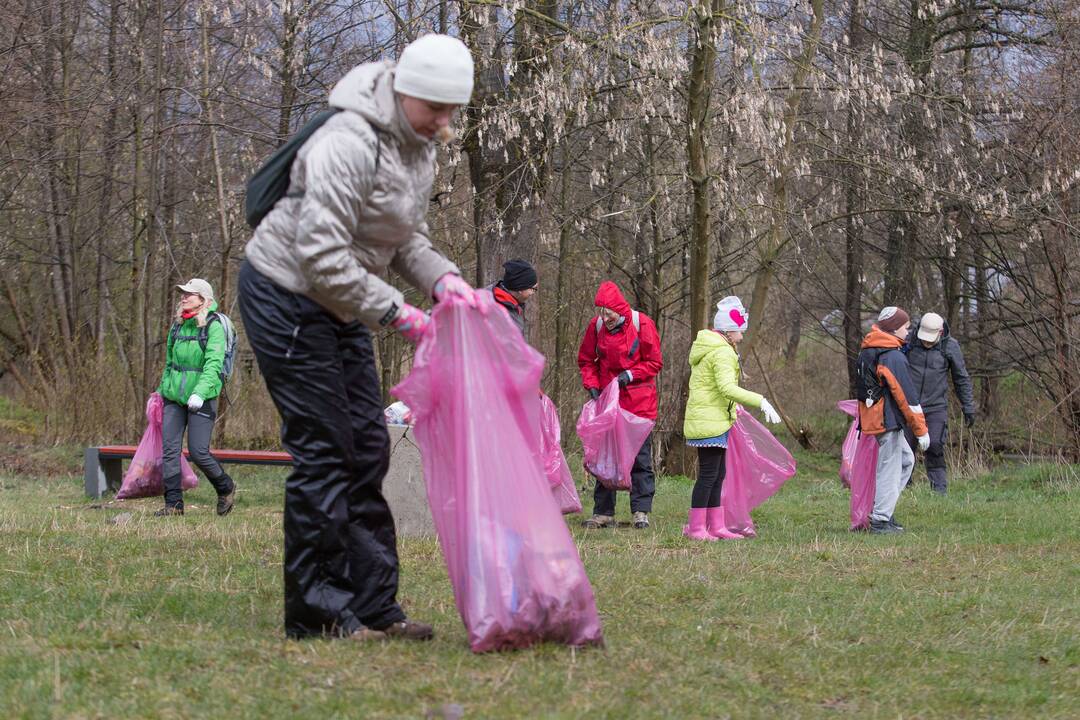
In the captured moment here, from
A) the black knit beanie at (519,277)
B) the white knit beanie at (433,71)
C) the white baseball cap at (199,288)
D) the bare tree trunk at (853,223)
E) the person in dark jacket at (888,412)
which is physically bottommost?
the person in dark jacket at (888,412)

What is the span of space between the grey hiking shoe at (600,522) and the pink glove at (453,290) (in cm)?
497

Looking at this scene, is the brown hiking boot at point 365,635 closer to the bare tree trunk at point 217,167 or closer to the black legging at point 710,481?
the black legging at point 710,481

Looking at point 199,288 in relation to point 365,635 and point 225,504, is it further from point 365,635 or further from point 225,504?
point 365,635

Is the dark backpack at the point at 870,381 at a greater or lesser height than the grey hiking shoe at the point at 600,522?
greater

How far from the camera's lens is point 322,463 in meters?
4.05

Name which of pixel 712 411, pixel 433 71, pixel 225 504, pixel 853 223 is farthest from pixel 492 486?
pixel 853 223

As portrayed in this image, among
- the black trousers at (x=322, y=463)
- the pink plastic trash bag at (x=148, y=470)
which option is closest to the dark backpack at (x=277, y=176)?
the black trousers at (x=322, y=463)

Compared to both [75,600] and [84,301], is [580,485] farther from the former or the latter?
[84,301]

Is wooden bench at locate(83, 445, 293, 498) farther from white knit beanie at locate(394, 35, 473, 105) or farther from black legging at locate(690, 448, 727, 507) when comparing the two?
white knit beanie at locate(394, 35, 473, 105)

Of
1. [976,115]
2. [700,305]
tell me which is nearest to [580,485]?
[700,305]

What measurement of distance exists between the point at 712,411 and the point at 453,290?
4330 mm

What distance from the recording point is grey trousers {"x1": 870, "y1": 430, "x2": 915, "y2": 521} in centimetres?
844

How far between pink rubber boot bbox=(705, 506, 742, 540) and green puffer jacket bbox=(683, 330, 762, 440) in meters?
0.52

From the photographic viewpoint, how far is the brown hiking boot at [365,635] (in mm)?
4035
